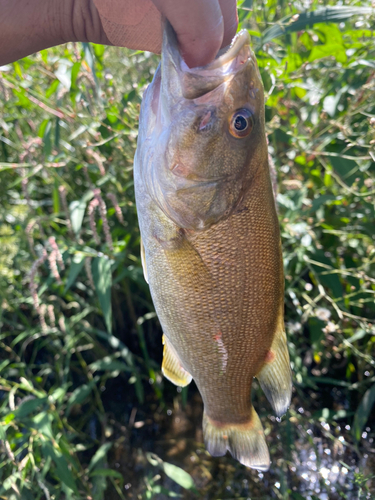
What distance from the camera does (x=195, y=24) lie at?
1.06 metres

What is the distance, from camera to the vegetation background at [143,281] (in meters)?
2.21

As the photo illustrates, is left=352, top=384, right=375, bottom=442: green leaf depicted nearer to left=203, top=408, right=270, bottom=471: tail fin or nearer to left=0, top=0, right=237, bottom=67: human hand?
left=203, top=408, right=270, bottom=471: tail fin

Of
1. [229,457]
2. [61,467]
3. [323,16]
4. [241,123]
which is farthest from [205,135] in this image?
[229,457]

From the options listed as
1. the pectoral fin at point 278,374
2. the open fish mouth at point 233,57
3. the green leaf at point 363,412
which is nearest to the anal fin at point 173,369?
the pectoral fin at point 278,374

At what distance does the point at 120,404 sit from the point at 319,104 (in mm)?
2472

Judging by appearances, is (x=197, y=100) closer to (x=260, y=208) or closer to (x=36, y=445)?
(x=260, y=208)

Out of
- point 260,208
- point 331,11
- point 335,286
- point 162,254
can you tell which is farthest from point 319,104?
point 162,254

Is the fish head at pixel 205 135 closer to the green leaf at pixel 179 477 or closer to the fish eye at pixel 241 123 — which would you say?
the fish eye at pixel 241 123

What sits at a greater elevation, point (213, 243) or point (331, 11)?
point (331, 11)

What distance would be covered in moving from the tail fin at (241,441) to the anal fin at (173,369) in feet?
0.66

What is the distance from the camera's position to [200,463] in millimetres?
2709

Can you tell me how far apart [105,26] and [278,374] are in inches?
56.9

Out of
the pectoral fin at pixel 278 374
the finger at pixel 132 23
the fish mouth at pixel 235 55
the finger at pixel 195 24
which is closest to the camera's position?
the finger at pixel 195 24

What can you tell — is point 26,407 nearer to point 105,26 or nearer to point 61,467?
point 61,467
